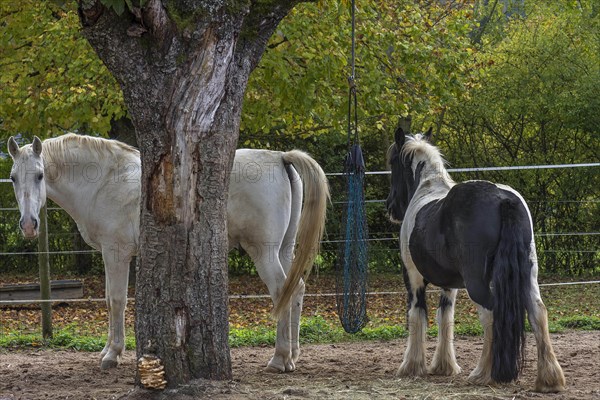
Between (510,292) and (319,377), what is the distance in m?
1.58

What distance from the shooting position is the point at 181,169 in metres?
5.23

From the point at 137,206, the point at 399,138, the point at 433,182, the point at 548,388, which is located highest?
the point at 399,138

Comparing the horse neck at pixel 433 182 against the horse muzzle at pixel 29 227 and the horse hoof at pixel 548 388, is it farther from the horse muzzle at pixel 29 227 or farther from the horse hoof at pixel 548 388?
the horse muzzle at pixel 29 227

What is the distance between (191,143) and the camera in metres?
5.25

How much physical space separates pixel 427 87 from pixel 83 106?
14.1 ft

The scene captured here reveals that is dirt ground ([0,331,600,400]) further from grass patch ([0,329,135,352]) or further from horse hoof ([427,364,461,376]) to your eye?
grass patch ([0,329,135,352])

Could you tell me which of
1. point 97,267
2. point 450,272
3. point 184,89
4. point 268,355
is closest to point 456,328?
point 268,355

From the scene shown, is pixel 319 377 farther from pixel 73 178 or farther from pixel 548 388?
A: pixel 73 178

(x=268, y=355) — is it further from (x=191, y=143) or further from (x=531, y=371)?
(x=191, y=143)

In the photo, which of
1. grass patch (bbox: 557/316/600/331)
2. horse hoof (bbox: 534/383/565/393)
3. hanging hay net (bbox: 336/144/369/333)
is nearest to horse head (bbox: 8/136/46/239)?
hanging hay net (bbox: 336/144/369/333)

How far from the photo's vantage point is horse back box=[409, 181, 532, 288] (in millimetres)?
5613

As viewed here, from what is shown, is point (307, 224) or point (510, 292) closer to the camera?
point (510, 292)

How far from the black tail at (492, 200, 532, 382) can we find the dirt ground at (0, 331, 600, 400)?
0.20 meters

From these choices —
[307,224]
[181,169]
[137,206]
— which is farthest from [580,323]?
[181,169]
